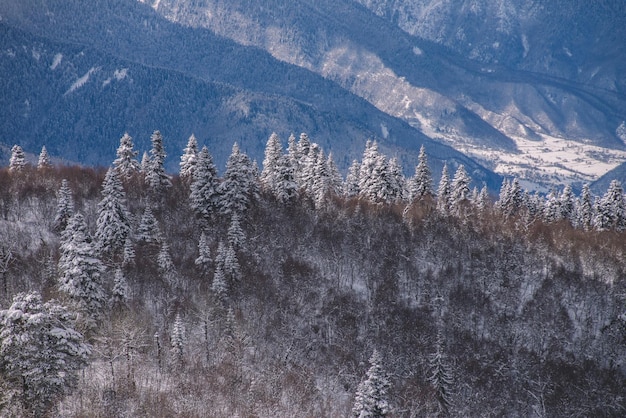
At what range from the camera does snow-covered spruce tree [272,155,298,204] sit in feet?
322

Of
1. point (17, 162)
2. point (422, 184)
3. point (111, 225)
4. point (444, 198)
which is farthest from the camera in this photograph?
point (444, 198)

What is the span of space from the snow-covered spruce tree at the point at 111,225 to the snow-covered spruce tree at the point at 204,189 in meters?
11.9

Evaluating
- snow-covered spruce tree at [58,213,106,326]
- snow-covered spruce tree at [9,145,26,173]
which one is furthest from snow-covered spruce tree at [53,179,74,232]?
snow-covered spruce tree at [58,213,106,326]

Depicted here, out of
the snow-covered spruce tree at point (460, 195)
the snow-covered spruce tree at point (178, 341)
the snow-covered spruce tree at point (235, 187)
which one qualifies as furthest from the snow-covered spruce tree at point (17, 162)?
the snow-covered spruce tree at point (460, 195)

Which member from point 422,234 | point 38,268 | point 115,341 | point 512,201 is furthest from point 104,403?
point 512,201

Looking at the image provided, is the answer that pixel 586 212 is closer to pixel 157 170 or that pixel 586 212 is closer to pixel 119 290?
pixel 157 170

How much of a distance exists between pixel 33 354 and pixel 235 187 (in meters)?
51.6

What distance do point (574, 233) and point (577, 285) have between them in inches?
342

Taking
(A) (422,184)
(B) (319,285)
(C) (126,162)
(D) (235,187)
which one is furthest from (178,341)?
(A) (422,184)

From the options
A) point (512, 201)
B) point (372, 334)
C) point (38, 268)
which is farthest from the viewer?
point (512, 201)

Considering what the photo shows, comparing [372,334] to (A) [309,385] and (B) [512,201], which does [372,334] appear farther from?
(B) [512,201]

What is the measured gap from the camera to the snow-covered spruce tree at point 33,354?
43406 mm

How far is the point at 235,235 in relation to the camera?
294ft

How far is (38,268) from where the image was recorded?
76938mm
